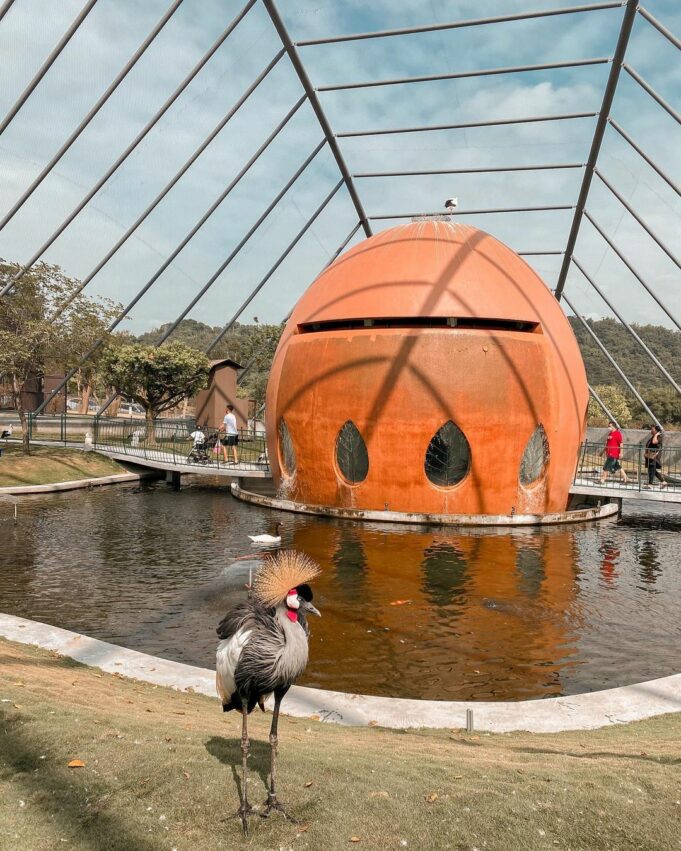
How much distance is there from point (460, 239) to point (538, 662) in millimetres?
Result: 15236

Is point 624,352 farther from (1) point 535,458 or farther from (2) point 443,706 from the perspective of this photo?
(2) point 443,706

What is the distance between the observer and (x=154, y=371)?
126 ft

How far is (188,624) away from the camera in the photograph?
31.9ft

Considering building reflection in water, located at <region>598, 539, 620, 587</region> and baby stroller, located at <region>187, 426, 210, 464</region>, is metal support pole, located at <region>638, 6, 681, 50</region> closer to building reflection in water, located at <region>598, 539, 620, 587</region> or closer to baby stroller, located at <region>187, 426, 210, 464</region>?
building reflection in water, located at <region>598, 539, 620, 587</region>

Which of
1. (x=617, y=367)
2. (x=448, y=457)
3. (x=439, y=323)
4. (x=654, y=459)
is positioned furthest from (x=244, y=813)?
(x=617, y=367)

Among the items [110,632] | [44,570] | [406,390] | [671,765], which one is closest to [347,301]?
[406,390]

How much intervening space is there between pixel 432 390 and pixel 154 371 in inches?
931

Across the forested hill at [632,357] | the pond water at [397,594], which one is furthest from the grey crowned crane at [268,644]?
the forested hill at [632,357]

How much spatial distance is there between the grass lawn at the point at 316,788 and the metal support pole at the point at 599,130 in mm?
22873

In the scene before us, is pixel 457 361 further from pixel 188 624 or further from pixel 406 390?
pixel 188 624

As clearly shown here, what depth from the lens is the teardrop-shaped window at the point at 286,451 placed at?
2093cm

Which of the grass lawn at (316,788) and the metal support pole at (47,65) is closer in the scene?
the grass lawn at (316,788)

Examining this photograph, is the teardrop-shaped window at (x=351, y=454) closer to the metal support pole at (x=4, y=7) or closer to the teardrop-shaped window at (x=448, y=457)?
the teardrop-shaped window at (x=448, y=457)

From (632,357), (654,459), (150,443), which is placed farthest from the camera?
(632,357)
